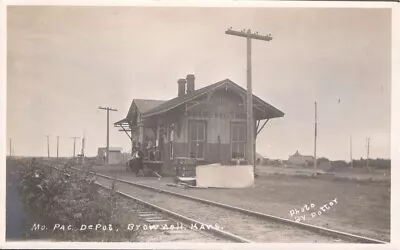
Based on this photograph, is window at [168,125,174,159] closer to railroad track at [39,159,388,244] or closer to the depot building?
the depot building

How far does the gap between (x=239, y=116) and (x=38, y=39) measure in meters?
0.85

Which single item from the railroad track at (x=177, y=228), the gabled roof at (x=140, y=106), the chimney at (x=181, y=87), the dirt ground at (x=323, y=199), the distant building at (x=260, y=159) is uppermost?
the chimney at (x=181, y=87)

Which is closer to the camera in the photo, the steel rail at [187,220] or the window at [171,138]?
the steel rail at [187,220]

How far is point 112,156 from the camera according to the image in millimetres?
2514

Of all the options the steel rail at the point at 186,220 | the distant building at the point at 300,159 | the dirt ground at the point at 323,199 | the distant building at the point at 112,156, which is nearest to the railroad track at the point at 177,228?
the steel rail at the point at 186,220

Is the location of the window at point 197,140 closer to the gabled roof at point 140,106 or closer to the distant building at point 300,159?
the gabled roof at point 140,106

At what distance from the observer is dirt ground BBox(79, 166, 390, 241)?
95.9 inches

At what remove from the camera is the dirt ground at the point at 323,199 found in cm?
244

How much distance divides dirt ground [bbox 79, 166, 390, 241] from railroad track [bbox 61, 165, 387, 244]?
0.02 metres

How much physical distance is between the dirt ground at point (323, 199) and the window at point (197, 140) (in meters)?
0.17

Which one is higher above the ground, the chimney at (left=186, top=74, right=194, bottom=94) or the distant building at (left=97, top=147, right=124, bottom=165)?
the chimney at (left=186, top=74, right=194, bottom=94)

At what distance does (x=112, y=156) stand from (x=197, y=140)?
1.13ft

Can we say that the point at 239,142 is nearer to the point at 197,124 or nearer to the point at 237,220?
the point at 197,124

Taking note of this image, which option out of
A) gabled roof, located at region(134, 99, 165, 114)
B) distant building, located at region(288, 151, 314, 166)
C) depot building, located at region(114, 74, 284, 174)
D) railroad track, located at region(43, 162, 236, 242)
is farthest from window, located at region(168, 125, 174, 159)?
distant building, located at region(288, 151, 314, 166)
